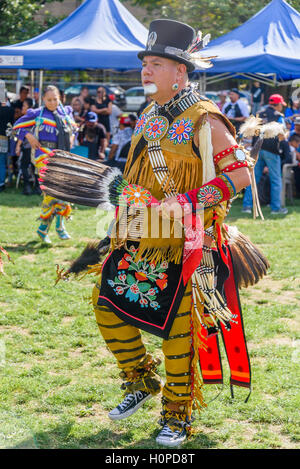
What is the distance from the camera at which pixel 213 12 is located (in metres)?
20.2

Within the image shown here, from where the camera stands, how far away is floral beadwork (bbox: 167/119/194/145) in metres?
3.05

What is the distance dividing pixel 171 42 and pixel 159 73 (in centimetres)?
17

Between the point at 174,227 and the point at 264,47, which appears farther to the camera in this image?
the point at 264,47

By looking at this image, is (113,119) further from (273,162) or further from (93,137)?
(273,162)

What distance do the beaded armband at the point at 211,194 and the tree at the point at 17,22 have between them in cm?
1651

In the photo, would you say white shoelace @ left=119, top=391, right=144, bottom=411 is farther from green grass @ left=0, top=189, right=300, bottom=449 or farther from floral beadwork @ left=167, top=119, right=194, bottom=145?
floral beadwork @ left=167, top=119, right=194, bottom=145

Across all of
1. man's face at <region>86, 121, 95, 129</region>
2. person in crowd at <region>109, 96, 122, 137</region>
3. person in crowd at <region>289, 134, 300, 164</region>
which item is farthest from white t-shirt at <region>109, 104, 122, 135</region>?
person in crowd at <region>289, 134, 300, 164</region>

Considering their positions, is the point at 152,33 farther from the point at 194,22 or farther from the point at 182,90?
the point at 194,22

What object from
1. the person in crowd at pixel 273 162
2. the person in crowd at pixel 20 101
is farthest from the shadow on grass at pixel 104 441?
the person in crowd at pixel 20 101

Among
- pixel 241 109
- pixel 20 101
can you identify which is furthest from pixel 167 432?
pixel 20 101

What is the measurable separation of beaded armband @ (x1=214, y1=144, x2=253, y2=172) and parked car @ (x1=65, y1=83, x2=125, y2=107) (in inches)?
675

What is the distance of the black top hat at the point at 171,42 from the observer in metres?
3.07

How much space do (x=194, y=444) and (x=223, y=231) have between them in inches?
43.8

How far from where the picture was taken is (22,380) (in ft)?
12.8
